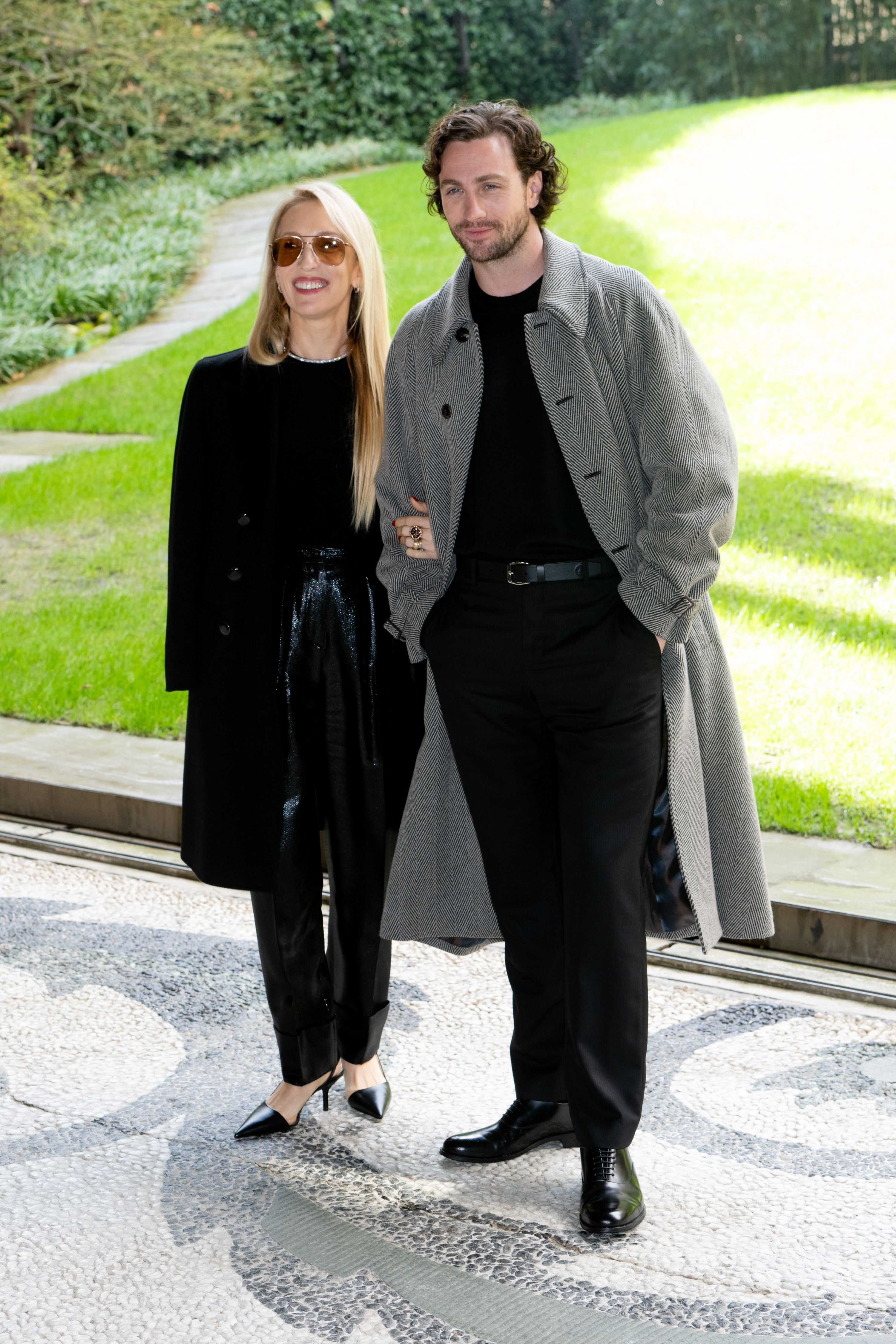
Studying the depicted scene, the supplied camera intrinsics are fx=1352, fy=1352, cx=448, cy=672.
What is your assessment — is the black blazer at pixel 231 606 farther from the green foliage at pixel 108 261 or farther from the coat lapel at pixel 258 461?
the green foliage at pixel 108 261

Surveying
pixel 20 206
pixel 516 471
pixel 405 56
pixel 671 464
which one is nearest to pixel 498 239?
pixel 516 471

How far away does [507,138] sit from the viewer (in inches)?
109

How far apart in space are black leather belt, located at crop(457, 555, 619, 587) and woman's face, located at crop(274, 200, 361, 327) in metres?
0.80

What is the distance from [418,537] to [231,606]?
48cm

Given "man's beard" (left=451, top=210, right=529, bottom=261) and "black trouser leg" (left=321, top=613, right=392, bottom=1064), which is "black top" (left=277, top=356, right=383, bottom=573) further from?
"man's beard" (left=451, top=210, right=529, bottom=261)

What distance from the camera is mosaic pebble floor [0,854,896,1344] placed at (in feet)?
8.59

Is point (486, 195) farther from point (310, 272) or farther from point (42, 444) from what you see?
point (42, 444)

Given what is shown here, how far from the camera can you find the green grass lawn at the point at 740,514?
18.6 ft

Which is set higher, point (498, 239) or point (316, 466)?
point (498, 239)

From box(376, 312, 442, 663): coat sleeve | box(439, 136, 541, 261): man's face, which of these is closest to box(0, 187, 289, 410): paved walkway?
box(376, 312, 442, 663): coat sleeve

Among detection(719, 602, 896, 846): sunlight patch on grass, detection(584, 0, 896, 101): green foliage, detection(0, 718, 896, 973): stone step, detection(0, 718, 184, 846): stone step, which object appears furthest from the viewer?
detection(584, 0, 896, 101): green foliage

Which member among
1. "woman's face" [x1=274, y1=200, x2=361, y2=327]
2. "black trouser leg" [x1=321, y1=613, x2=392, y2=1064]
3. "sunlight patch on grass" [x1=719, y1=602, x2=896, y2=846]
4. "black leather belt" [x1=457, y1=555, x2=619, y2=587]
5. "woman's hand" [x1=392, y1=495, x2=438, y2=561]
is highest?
"woman's face" [x1=274, y1=200, x2=361, y2=327]

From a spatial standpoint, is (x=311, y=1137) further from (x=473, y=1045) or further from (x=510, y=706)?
(x=510, y=706)

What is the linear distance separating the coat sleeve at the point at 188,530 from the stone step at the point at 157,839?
1925mm
